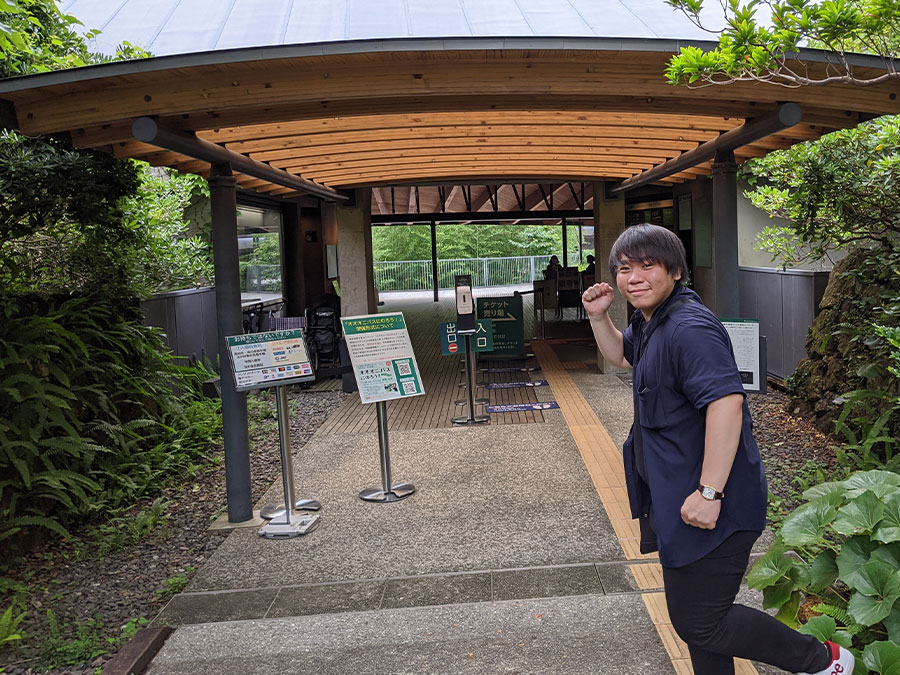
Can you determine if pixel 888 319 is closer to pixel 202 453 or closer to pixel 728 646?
pixel 728 646

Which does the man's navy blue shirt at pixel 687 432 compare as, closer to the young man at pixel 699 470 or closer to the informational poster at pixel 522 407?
the young man at pixel 699 470

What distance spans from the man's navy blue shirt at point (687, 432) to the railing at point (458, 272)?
32.1 m

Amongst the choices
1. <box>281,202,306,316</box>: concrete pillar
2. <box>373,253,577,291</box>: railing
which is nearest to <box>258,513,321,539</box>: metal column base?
<box>281,202,306,316</box>: concrete pillar

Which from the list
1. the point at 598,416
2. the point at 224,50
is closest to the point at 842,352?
the point at 598,416

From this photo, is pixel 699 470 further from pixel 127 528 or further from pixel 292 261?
pixel 292 261

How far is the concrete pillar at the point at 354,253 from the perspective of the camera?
35.2 feet

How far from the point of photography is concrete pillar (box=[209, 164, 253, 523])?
537cm

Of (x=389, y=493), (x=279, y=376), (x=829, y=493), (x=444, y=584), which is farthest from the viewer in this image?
(x=389, y=493)

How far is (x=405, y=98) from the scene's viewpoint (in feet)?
16.1

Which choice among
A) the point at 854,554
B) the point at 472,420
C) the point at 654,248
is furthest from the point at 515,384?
the point at 654,248

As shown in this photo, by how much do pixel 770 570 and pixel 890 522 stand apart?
48 centimetres

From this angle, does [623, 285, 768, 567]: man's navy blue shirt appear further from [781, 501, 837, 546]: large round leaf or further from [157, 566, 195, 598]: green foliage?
[157, 566, 195, 598]: green foliage

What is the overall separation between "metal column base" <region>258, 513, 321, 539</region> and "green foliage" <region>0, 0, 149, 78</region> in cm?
313

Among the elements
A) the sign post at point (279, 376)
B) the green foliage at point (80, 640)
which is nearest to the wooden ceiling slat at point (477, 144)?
the sign post at point (279, 376)
